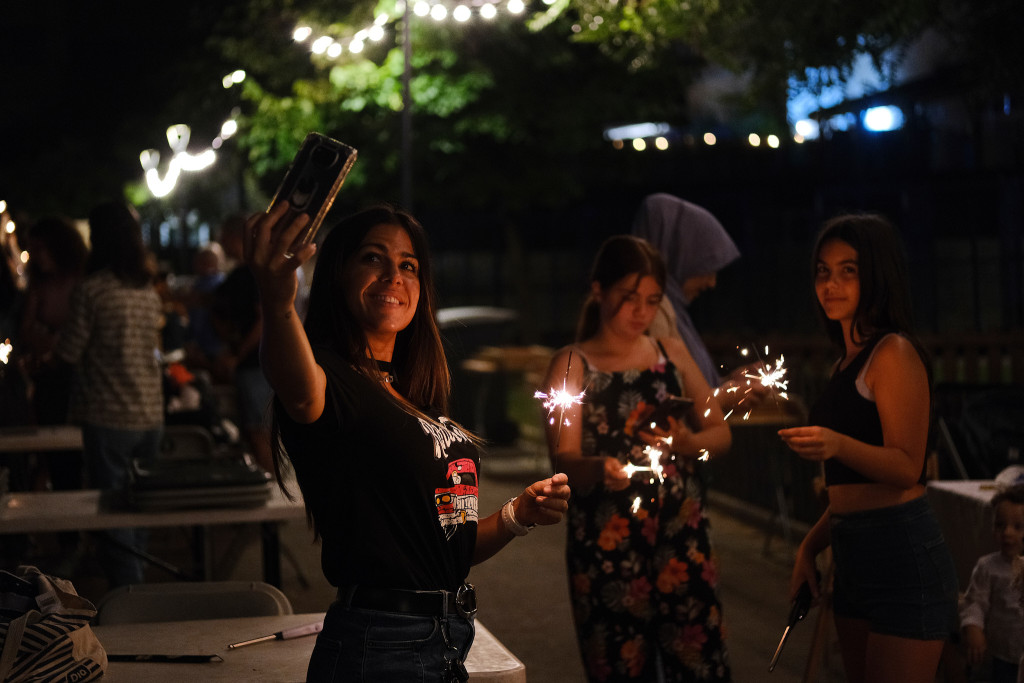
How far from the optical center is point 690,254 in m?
4.65

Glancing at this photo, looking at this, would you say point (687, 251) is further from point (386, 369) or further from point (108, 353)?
point (108, 353)

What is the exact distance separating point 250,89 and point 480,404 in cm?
662

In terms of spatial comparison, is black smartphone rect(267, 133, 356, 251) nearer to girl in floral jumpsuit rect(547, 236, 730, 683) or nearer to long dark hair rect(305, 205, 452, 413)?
long dark hair rect(305, 205, 452, 413)

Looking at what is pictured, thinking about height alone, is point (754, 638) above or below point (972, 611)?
below

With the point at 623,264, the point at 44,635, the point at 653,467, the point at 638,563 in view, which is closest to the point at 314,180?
the point at 44,635

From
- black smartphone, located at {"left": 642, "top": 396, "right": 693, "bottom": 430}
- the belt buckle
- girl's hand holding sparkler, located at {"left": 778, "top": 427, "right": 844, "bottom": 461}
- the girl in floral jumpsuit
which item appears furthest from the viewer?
the girl in floral jumpsuit

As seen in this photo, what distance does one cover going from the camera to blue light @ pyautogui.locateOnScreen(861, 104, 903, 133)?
2073cm

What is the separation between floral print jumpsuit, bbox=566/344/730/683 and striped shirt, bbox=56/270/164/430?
9.78 feet

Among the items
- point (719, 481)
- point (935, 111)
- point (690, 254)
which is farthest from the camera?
point (935, 111)

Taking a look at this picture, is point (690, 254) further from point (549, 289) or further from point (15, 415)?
point (549, 289)

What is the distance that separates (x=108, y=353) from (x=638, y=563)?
131 inches

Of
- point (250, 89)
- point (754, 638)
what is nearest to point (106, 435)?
point (754, 638)

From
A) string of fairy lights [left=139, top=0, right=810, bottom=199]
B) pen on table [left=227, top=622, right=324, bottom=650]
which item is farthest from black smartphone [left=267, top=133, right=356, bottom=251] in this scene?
string of fairy lights [left=139, top=0, right=810, bottom=199]

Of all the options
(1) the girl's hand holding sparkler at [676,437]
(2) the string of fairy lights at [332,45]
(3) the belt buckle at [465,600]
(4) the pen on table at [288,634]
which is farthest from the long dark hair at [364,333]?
(2) the string of fairy lights at [332,45]
